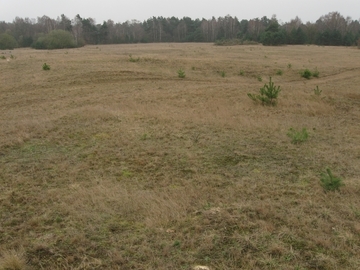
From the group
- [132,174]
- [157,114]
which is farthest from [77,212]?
[157,114]

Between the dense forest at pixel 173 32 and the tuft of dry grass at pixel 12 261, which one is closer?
the tuft of dry grass at pixel 12 261

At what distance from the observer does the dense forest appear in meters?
53.7

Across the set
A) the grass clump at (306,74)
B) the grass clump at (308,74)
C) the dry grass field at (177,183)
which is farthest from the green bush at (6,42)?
the grass clump at (306,74)

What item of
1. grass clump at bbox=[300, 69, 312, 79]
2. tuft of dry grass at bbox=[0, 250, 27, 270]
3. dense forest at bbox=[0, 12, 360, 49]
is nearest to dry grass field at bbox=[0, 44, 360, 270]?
tuft of dry grass at bbox=[0, 250, 27, 270]

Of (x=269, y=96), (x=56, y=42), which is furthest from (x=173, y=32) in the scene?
(x=269, y=96)

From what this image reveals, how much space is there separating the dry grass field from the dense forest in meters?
40.9

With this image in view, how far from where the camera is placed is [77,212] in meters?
4.90

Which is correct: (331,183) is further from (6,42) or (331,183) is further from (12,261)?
(6,42)

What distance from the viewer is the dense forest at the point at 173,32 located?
176ft

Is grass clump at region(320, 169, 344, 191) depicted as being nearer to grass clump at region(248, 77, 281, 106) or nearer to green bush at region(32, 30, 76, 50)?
grass clump at region(248, 77, 281, 106)

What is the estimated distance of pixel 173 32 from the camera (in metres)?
86.8

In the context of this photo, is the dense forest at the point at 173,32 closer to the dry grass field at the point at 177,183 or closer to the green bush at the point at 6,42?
the green bush at the point at 6,42

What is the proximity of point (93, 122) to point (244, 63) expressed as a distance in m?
17.2

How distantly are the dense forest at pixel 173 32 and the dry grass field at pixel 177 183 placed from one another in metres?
40.9
